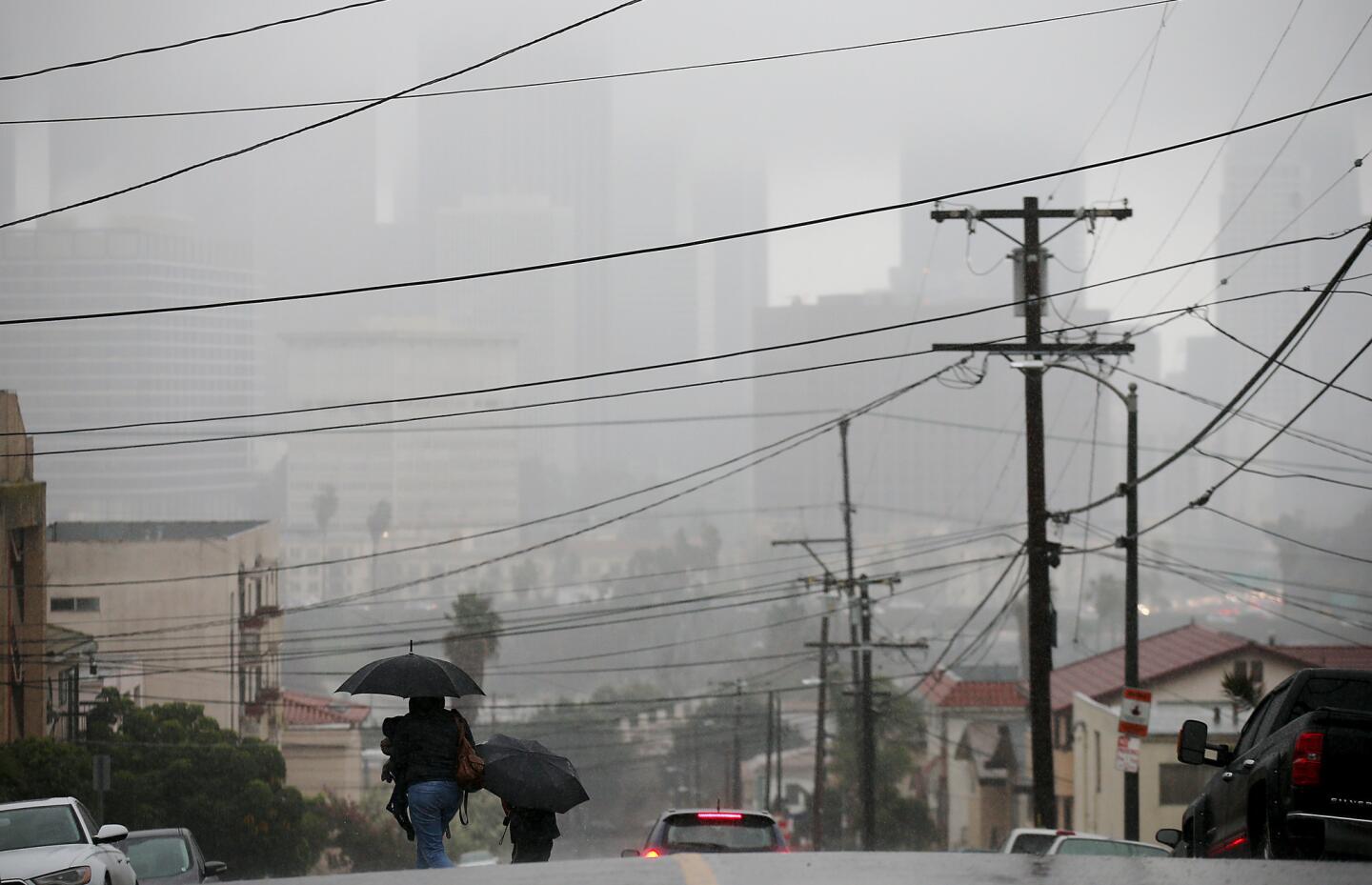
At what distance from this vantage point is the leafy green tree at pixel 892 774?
63.1 metres

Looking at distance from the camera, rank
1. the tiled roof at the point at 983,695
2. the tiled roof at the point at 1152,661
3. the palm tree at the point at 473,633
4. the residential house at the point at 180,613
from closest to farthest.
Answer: the tiled roof at the point at 1152,661
the residential house at the point at 180,613
the tiled roof at the point at 983,695
the palm tree at the point at 473,633

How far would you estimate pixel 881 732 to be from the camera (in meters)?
73.1

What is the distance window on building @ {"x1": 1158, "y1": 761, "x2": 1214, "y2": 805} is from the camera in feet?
142

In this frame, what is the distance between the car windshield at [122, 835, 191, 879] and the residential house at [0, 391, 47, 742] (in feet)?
87.6

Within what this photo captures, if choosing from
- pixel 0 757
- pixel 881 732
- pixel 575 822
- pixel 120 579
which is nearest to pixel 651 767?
pixel 575 822

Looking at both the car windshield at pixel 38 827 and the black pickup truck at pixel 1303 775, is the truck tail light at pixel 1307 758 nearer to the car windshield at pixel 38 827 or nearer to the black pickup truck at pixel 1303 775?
the black pickup truck at pixel 1303 775

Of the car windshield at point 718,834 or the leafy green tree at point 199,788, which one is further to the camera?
the leafy green tree at point 199,788

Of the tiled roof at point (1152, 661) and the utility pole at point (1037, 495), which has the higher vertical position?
the utility pole at point (1037, 495)

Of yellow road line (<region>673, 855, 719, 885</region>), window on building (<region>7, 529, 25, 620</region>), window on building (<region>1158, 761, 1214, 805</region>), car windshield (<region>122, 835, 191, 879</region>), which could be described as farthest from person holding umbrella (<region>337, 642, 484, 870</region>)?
window on building (<region>1158, 761, 1214, 805</region>)

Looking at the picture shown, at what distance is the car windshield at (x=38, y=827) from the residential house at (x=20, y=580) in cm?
3023

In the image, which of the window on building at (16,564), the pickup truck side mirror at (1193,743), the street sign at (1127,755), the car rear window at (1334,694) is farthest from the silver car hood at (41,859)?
the window on building at (16,564)

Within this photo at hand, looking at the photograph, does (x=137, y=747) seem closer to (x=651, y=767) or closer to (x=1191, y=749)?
(x=1191, y=749)

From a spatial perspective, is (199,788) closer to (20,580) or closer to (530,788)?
(20,580)

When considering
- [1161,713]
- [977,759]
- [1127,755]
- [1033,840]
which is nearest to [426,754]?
[1033,840]
